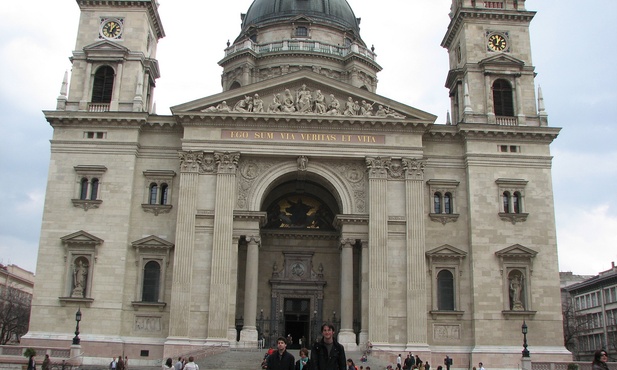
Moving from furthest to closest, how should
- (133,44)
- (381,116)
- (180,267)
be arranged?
(133,44)
(381,116)
(180,267)

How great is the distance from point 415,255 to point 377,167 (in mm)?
5922

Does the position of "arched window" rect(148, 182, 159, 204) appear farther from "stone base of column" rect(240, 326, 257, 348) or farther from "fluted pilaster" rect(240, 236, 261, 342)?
"stone base of column" rect(240, 326, 257, 348)

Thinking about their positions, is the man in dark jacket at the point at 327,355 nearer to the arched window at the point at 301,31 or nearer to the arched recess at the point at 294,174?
the arched recess at the point at 294,174

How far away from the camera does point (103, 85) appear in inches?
1769

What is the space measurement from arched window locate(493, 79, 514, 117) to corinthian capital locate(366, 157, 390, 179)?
9258mm

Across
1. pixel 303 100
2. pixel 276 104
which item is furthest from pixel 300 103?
pixel 276 104

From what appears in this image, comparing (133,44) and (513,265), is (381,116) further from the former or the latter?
(133,44)

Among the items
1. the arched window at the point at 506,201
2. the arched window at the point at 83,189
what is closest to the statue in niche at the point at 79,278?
the arched window at the point at 83,189

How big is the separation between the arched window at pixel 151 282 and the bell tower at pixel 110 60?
32.9 ft

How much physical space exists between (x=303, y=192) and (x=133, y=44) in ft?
50.6

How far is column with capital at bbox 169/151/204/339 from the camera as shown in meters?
39.2

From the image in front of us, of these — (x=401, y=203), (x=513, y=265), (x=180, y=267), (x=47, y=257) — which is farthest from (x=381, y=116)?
Answer: (x=47, y=257)

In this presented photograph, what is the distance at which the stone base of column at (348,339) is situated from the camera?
39500mm

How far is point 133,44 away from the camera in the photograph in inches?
1788
